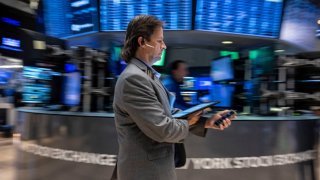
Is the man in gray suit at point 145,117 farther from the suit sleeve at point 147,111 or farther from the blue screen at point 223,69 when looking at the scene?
the blue screen at point 223,69

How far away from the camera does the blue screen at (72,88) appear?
4.41 meters

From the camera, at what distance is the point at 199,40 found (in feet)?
19.2

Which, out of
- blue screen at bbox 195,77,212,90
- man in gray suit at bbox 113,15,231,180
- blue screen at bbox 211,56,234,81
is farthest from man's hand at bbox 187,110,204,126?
blue screen at bbox 195,77,212,90

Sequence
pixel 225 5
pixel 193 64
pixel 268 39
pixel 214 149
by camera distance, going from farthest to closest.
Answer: pixel 193 64 < pixel 268 39 < pixel 225 5 < pixel 214 149

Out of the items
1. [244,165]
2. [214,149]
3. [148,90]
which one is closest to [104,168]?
[214,149]

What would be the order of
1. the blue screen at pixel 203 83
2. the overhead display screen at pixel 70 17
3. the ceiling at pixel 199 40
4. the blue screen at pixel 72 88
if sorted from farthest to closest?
1. the blue screen at pixel 203 83
2. the ceiling at pixel 199 40
3. the overhead display screen at pixel 70 17
4. the blue screen at pixel 72 88

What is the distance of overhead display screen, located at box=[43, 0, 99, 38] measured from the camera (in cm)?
514

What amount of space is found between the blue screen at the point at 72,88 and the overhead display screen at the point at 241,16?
1.89 m

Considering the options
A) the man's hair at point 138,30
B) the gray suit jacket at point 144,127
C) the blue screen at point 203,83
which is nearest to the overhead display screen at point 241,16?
the blue screen at point 203,83

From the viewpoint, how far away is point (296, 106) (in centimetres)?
480

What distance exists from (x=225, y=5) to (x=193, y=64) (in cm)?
200

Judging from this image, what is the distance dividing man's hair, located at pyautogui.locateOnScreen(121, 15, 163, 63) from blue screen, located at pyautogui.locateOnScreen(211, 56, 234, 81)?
4.28 meters

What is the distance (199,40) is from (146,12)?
1.31m

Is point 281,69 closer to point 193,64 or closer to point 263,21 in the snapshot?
point 263,21
